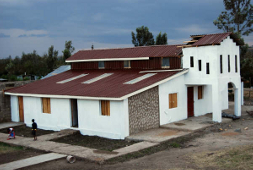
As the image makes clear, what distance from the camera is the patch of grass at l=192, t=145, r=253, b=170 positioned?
10.3 meters

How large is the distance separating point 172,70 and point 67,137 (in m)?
7.95

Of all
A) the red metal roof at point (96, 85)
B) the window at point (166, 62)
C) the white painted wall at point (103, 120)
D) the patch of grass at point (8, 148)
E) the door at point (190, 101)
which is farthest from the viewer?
the window at point (166, 62)

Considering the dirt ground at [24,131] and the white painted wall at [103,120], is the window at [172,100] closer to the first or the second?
the white painted wall at [103,120]

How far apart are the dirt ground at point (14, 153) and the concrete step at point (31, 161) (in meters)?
0.72

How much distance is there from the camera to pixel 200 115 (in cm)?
2112

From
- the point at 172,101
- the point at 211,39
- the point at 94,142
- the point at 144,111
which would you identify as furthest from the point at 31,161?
Answer: the point at 211,39

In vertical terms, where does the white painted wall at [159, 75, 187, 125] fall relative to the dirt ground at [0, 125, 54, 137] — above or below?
above

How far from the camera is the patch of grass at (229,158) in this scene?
10281mm

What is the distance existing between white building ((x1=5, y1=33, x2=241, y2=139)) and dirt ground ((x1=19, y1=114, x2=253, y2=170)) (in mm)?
2848

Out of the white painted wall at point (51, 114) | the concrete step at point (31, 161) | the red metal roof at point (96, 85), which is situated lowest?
the concrete step at point (31, 161)

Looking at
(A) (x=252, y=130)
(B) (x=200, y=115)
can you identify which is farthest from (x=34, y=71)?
(A) (x=252, y=130)

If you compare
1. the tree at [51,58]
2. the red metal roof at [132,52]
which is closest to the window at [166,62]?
the red metal roof at [132,52]

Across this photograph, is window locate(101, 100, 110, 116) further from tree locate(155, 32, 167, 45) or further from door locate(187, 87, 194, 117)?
tree locate(155, 32, 167, 45)

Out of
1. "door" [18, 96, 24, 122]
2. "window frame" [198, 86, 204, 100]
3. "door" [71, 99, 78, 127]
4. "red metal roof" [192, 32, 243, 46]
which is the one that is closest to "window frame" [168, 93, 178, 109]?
"window frame" [198, 86, 204, 100]
